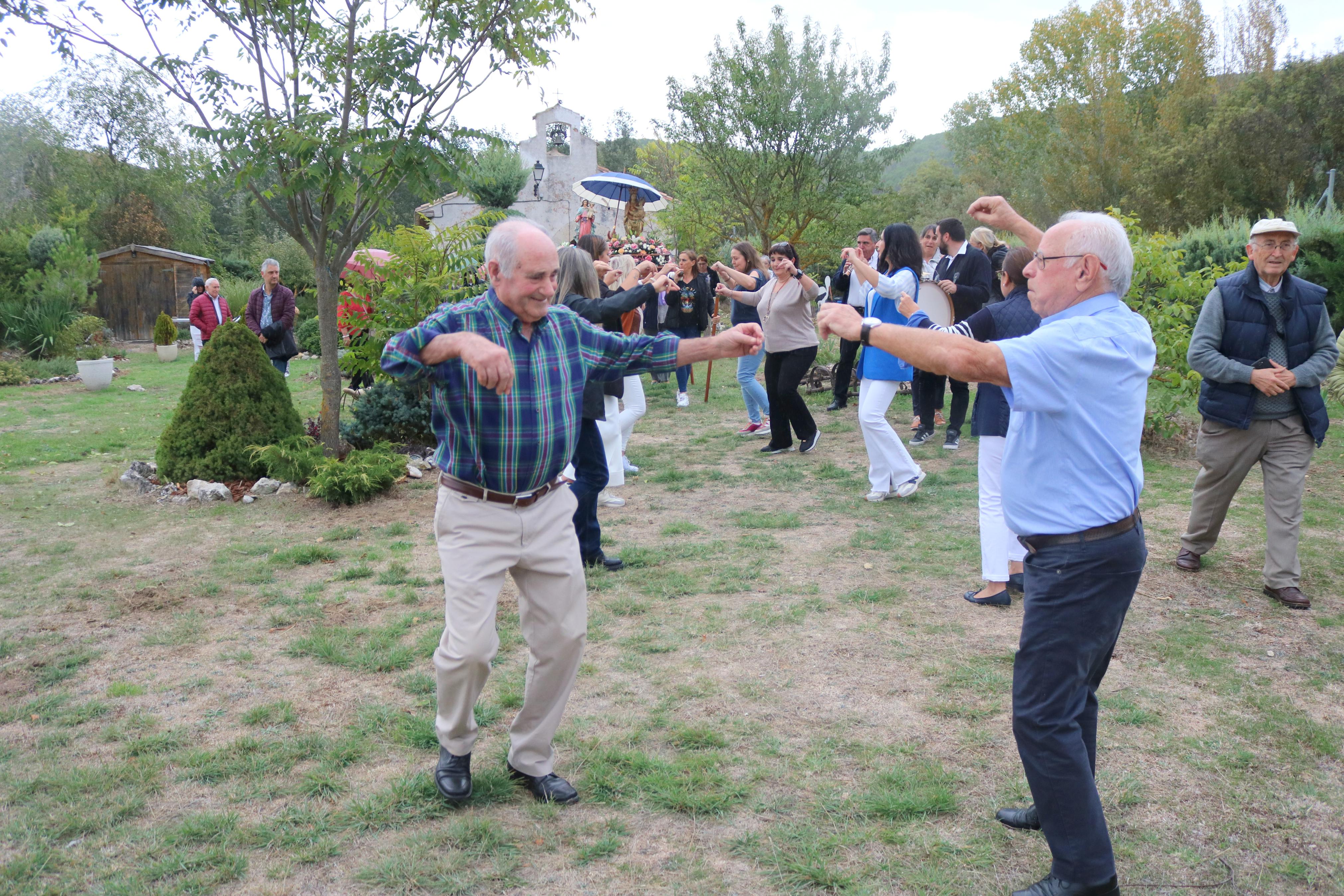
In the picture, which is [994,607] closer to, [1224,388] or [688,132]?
[1224,388]

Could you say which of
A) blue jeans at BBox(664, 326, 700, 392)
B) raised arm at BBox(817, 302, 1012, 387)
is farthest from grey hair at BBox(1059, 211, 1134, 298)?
blue jeans at BBox(664, 326, 700, 392)

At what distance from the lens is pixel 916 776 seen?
3598mm

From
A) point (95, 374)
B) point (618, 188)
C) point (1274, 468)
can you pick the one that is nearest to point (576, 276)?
point (1274, 468)

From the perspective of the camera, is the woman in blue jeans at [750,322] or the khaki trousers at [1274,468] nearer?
the khaki trousers at [1274,468]

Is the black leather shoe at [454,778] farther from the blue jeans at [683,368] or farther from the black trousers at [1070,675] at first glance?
the blue jeans at [683,368]

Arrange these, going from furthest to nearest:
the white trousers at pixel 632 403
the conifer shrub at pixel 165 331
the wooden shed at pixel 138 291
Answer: the wooden shed at pixel 138 291
the conifer shrub at pixel 165 331
the white trousers at pixel 632 403

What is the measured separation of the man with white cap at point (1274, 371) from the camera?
17.6ft

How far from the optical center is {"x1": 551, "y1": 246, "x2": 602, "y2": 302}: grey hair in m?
5.86

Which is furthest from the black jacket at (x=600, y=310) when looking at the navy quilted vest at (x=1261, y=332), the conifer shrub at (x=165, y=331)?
→ the conifer shrub at (x=165, y=331)

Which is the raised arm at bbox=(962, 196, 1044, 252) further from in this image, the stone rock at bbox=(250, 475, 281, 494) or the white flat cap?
the stone rock at bbox=(250, 475, 281, 494)

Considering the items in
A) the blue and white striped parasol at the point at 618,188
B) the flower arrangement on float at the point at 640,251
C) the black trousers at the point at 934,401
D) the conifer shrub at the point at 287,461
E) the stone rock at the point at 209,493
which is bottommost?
the stone rock at the point at 209,493

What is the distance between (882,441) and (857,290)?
13.0ft

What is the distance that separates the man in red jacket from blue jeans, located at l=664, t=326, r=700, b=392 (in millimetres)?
7308

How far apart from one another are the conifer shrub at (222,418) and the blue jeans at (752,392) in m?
5.17
